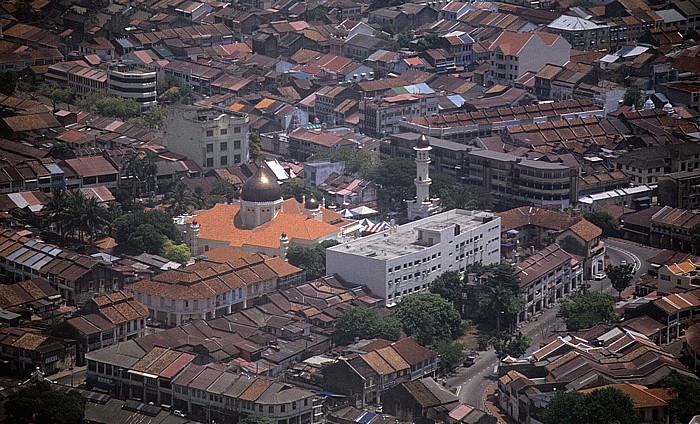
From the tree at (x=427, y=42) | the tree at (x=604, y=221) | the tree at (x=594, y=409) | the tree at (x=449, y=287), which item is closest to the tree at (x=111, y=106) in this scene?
the tree at (x=427, y=42)

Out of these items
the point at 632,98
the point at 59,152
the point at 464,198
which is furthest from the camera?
the point at 632,98

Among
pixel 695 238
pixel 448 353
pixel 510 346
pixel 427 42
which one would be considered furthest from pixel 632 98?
pixel 448 353

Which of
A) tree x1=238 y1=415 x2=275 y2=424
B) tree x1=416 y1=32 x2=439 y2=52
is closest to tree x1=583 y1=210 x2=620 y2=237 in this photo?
tree x1=238 y1=415 x2=275 y2=424

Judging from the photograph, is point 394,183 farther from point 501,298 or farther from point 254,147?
point 501,298

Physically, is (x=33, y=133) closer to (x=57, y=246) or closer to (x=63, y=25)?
(x=57, y=246)

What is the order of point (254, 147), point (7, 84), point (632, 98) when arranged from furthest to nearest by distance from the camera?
point (7, 84)
point (632, 98)
point (254, 147)

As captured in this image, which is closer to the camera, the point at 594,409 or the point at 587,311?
the point at 594,409
